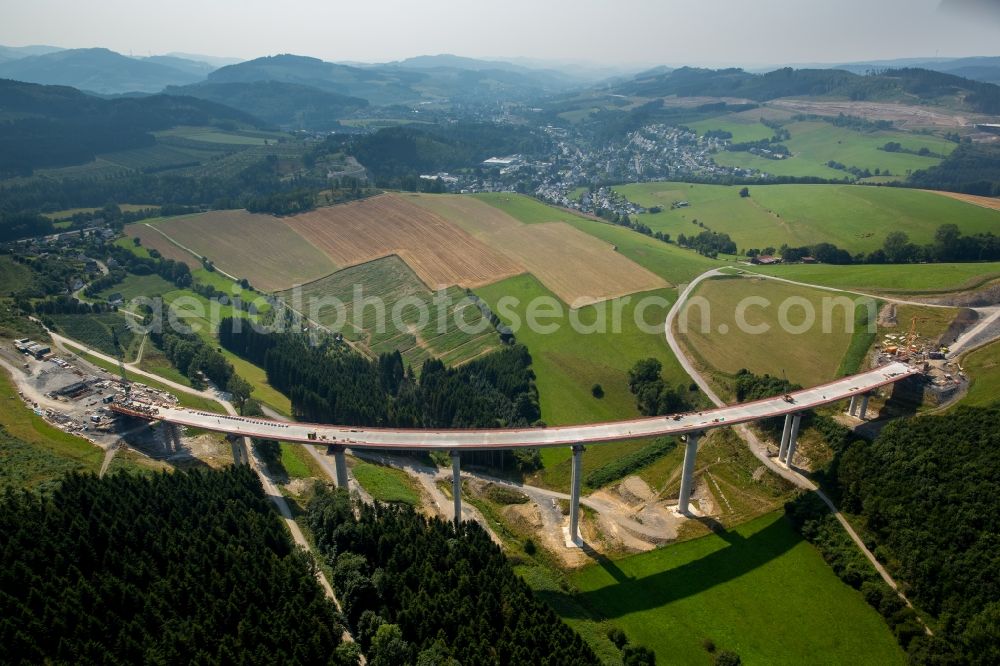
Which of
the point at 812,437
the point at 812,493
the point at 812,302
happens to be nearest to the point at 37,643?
the point at 812,493

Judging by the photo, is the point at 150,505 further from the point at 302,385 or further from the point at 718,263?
the point at 718,263

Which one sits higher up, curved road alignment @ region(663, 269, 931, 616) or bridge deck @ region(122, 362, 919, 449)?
bridge deck @ region(122, 362, 919, 449)

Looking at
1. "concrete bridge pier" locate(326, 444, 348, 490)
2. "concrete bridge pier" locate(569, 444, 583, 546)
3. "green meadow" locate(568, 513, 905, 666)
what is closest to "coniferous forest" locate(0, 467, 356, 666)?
"concrete bridge pier" locate(326, 444, 348, 490)

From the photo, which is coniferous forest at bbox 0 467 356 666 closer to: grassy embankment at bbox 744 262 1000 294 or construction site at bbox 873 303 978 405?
construction site at bbox 873 303 978 405

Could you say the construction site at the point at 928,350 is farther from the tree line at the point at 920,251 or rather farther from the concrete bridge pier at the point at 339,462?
the concrete bridge pier at the point at 339,462

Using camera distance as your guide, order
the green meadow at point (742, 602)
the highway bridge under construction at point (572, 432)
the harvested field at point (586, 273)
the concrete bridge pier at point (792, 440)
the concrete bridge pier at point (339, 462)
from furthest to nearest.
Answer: the harvested field at point (586, 273) → the concrete bridge pier at point (792, 440) → the concrete bridge pier at point (339, 462) → the highway bridge under construction at point (572, 432) → the green meadow at point (742, 602)

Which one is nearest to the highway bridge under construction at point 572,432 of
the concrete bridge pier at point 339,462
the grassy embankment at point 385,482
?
the concrete bridge pier at point 339,462
